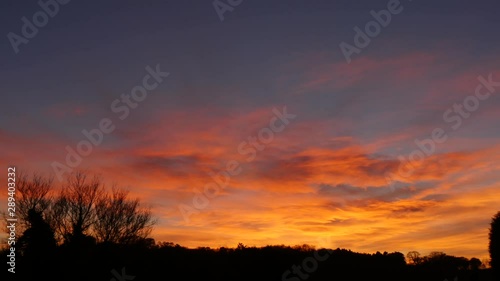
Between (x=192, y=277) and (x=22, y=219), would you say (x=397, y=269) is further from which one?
(x=22, y=219)

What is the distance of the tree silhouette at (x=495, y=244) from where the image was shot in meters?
27.9

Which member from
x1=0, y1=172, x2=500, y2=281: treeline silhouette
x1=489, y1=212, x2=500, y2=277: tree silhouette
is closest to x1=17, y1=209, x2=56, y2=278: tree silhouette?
x1=0, y1=172, x2=500, y2=281: treeline silhouette

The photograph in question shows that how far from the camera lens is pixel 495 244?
1109 inches

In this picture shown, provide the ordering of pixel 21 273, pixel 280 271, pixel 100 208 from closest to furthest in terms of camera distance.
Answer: pixel 21 273
pixel 280 271
pixel 100 208

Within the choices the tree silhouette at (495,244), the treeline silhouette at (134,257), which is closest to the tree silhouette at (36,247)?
the treeline silhouette at (134,257)

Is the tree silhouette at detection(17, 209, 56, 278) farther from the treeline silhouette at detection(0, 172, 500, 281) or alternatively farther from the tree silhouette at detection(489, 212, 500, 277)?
the tree silhouette at detection(489, 212, 500, 277)

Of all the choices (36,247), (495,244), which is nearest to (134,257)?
(36,247)

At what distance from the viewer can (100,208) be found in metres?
56.7

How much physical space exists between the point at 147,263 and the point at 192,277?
388 cm

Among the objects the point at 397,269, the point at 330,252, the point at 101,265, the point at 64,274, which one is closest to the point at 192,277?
the point at 101,265

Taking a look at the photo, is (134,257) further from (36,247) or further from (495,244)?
(495,244)

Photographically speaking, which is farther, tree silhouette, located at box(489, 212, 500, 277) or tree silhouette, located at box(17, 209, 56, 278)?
tree silhouette, located at box(17, 209, 56, 278)

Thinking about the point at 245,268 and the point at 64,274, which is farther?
the point at 245,268

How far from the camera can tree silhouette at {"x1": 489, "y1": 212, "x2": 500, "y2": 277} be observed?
2794cm
